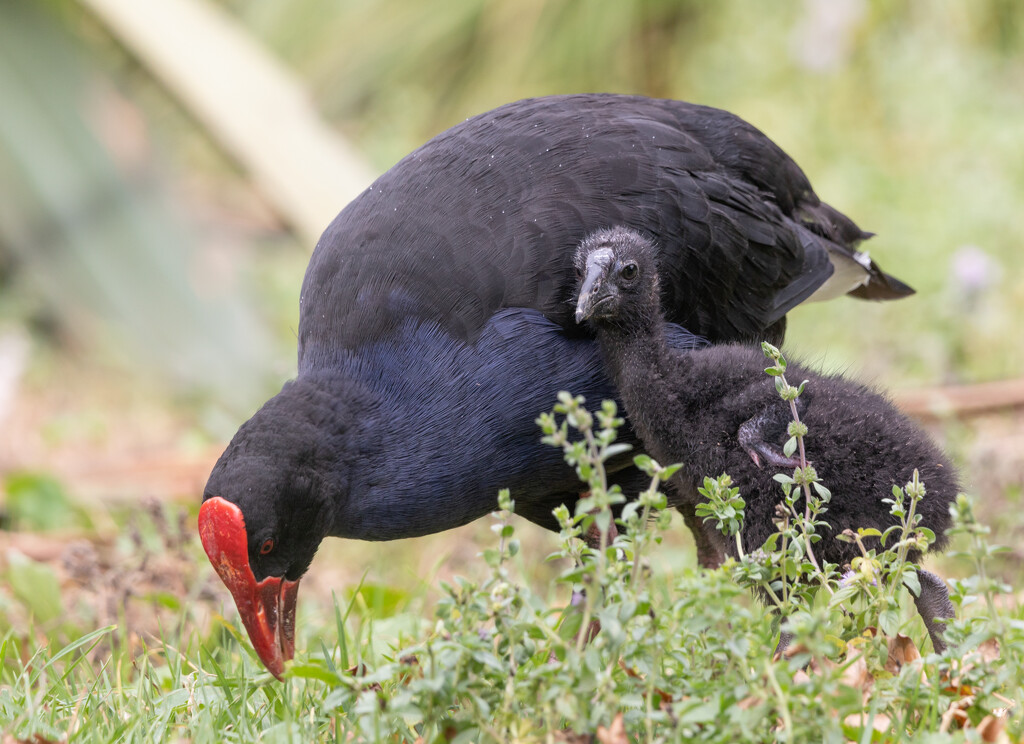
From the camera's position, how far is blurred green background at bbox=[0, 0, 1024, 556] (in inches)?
267

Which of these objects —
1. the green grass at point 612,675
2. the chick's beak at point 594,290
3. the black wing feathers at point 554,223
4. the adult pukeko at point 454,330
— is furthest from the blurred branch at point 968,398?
the chick's beak at point 594,290

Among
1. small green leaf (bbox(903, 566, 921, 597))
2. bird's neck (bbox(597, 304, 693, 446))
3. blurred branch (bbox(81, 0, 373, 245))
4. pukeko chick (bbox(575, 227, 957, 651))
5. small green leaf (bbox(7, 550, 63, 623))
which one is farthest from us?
blurred branch (bbox(81, 0, 373, 245))

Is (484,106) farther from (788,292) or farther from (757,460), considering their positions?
(757,460)

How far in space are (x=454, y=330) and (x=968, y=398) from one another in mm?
3391

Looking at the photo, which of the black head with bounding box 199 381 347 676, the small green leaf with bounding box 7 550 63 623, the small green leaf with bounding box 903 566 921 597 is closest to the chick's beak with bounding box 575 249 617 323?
the black head with bounding box 199 381 347 676

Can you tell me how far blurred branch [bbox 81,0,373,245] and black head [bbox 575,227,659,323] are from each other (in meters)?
3.54

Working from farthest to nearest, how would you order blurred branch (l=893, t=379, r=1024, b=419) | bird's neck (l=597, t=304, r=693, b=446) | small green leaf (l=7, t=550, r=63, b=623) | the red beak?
blurred branch (l=893, t=379, r=1024, b=419)
small green leaf (l=7, t=550, r=63, b=623)
bird's neck (l=597, t=304, r=693, b=446)
the red beak

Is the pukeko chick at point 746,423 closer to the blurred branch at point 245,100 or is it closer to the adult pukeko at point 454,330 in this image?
the adult pukeko at point 454,330

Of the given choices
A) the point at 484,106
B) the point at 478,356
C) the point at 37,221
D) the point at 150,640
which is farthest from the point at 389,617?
the point at 484,106

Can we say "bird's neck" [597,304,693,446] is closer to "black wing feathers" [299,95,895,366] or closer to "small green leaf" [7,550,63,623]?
"black wing feathers" [299,95,895,366]

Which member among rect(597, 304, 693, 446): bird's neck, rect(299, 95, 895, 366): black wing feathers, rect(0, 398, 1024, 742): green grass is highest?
rect(299, 95, 895, 366): black wing feathers

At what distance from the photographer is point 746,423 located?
2.92m

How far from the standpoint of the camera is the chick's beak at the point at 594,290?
9.78 feet

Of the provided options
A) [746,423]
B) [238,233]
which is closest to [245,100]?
[238,233]
